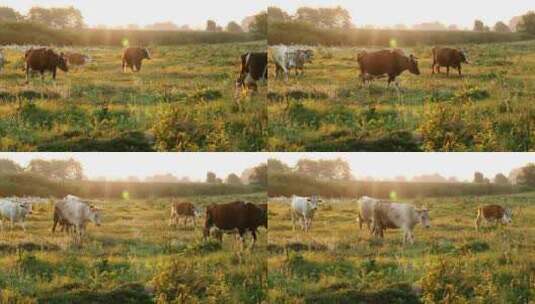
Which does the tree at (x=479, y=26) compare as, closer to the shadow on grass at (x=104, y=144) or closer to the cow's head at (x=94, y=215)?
the shadow on grass at (x=104, y=144)

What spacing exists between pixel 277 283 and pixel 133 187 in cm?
195

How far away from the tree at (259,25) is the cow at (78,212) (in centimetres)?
267

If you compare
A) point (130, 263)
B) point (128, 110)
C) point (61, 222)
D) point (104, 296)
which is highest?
point (128, 110)

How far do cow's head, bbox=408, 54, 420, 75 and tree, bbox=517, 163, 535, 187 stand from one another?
1599mm

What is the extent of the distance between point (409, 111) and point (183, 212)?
9.04 ft

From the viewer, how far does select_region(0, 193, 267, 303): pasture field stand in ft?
26.0

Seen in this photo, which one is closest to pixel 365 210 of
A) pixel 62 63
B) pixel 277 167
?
Answer: pixel 277 167

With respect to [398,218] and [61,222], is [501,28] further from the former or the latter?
[61,222]

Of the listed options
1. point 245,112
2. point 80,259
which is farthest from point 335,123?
point 80,259

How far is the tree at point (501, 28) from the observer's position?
8.42m

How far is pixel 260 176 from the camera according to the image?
8.23 metres

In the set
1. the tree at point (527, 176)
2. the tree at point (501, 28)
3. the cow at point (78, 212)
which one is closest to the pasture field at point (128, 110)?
the cow at point (78, 212)

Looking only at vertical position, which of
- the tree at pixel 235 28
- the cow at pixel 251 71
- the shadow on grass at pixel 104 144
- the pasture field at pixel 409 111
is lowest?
the shadow on grass at pixel 104 144

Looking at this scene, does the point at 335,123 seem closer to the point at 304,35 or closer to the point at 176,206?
the point at 304,35
